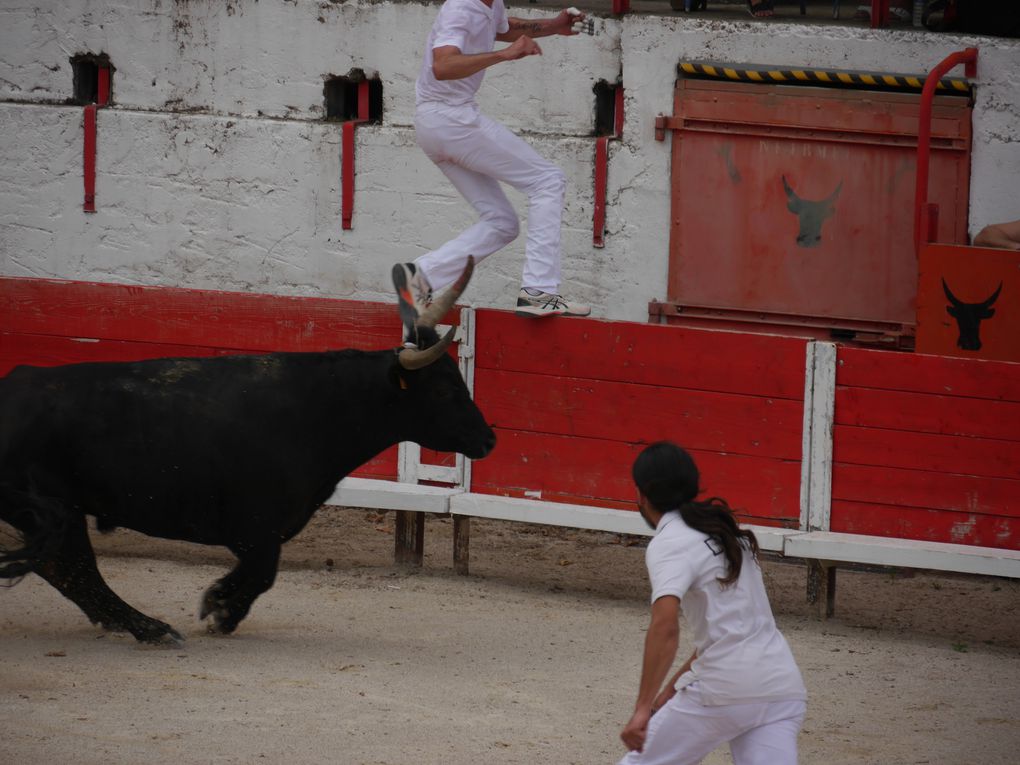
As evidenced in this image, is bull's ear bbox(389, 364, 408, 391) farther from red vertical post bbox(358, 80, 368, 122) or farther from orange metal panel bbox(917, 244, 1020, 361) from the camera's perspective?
red vertical post bbox(358, 80, 368, 122)

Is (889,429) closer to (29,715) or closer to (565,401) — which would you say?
(565,401)

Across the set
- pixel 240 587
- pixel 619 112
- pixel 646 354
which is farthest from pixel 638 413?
pixel 619 112

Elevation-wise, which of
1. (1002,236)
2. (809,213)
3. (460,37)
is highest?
(460,37)

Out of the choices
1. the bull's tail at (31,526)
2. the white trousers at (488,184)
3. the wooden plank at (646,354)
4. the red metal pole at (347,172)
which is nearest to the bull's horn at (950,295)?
the wooden plank at (646,354)

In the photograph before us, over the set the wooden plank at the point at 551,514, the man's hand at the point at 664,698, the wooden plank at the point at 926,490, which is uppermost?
the wooden plank at the point at 926,490

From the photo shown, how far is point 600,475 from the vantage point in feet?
23.8

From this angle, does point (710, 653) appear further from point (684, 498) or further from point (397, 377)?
point (397, 377)

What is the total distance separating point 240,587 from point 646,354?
2.17m

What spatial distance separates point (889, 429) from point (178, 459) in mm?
2972

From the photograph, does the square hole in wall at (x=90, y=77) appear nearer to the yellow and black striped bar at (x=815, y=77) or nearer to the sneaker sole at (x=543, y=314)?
the yellow and black striped bar at (x=815, y=77)

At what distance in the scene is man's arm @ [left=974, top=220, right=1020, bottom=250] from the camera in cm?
788

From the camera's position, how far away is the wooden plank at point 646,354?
22.7ft

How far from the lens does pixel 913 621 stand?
6922 mm

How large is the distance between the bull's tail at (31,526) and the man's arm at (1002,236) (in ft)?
15.6
